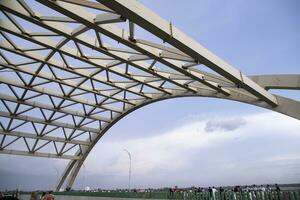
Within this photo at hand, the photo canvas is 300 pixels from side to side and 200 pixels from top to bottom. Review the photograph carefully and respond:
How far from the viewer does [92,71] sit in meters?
24.6

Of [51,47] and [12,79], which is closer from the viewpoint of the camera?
[51,47]

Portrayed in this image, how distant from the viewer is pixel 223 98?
2264cm

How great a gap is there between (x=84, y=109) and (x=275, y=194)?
79.2 feet

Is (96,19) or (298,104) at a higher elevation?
(96,19)

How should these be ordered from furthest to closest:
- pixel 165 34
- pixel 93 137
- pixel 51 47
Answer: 1. pixel 93 137
2. pixel 51 47
3. pixel 165 34

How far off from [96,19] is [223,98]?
13.0 meters

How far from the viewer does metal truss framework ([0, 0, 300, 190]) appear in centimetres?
1383

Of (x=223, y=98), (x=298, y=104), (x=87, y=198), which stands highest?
(x=223, y=98)

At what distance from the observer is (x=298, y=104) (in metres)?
17.6

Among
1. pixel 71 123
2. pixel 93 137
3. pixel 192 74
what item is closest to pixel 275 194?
pixel 192 74

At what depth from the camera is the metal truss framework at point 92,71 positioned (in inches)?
545

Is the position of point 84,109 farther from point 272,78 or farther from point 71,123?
point 272,78

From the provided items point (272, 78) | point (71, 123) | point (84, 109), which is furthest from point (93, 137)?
point (272, 78)

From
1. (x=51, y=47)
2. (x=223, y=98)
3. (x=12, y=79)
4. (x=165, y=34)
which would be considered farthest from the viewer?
(x=12, y=79)
